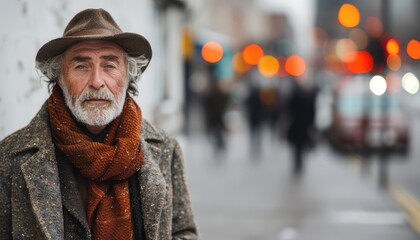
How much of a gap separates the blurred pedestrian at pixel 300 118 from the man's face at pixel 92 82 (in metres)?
11.2

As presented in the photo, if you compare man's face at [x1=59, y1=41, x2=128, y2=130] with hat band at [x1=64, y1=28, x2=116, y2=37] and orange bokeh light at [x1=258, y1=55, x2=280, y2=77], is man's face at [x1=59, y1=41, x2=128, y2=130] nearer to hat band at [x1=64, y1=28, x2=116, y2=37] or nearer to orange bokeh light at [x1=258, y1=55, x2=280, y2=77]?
hat band at [x1=64, y1=28, x2=116, y2=37]

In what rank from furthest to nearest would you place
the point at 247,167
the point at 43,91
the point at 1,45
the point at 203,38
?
1. the point at 203,38
2. the point at 247,167
3. the point at 43,91
4. the point at 1,45

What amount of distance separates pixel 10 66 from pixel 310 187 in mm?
8866

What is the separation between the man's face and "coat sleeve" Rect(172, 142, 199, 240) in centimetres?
43

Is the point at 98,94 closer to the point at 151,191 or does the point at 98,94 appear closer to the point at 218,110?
the point at 151,191

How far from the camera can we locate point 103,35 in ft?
9.38

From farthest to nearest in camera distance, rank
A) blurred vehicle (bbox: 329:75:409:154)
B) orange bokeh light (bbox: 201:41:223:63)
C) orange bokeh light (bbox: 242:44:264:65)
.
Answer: orange bokeh light (bbox: 242:44:264:65), orange bokeh light (bbox: 201:41:223:63), blurred vehicle (bbox: 329:75:409:154)

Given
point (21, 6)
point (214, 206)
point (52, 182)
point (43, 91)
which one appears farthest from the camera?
point (214, 206)

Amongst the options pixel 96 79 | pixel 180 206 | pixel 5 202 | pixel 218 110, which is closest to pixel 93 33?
pixel 96 79

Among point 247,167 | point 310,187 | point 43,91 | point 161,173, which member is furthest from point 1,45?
point 247,167

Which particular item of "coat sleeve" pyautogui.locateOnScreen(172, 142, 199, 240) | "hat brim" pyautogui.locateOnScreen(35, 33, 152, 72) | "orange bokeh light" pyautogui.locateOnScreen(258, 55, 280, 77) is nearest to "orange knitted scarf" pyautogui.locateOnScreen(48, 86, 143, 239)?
"hat brim" pyautogui.locateOnScreen(35, 33, 152, 72)

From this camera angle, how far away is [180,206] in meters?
3.22

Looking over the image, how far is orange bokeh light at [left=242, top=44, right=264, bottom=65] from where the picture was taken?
38.4m

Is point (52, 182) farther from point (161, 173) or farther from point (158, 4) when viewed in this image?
point (158, 4)
